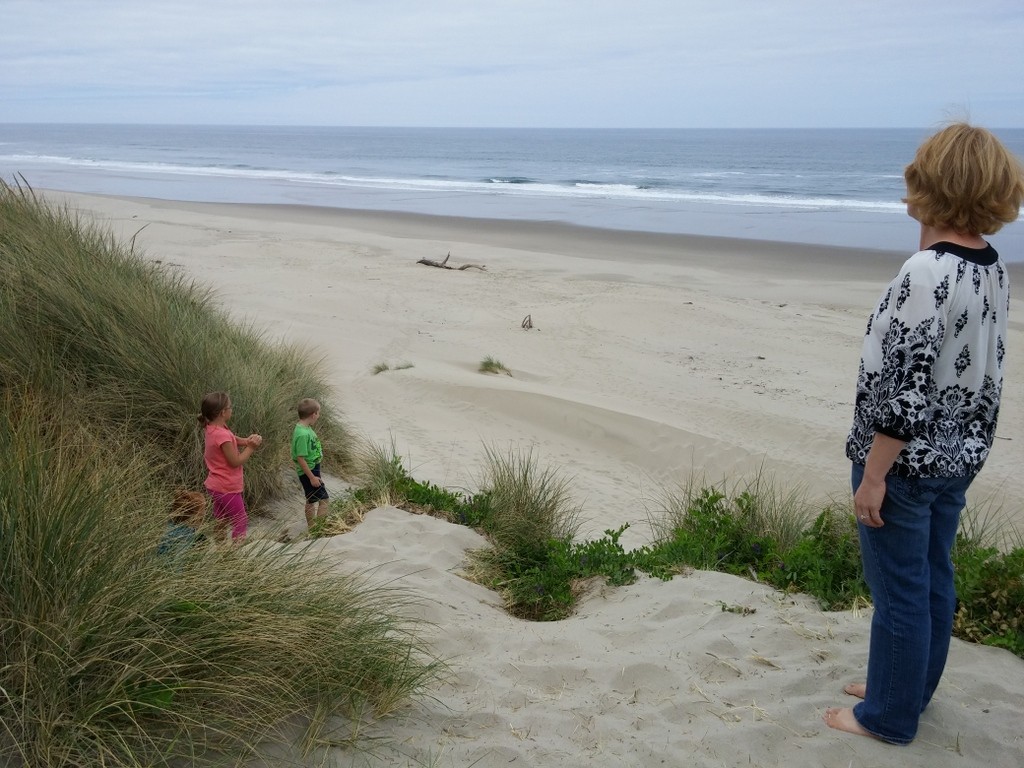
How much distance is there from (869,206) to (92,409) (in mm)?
34173

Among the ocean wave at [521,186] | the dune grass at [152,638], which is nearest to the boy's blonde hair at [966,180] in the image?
the dune grass at [152,638]

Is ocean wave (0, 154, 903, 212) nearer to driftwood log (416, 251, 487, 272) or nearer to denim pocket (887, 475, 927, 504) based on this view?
driftwood log (416, 251, 487, 272)

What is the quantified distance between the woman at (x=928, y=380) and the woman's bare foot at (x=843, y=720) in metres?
0.24

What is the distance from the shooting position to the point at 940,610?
3021 mm

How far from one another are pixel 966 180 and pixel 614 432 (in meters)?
6.45

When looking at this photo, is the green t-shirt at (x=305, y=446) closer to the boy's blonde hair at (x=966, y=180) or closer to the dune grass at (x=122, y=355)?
the dune grass at (x=122, y=355)

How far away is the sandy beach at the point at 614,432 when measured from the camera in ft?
10.2

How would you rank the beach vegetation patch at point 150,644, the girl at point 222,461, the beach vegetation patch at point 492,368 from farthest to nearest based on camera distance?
the beach vegetation patch at point 492,368
the girl at point 222,461
the beach vegetation patch at point 150,644

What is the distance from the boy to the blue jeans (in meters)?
3.45

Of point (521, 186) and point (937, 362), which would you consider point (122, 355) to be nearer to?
point (937, 362)

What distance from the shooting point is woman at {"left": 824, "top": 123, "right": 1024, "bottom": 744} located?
8.47ft

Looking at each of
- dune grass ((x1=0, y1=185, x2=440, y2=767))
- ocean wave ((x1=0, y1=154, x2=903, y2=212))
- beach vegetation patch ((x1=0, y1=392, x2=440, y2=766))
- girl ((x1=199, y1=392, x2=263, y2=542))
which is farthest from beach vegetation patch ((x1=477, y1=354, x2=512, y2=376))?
ocean wave ((x1=0, y1=154, x2=903, y2=212))

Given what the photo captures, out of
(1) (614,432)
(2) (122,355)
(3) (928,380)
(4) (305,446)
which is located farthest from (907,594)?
(1) (614,432)

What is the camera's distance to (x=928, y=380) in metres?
2.60
